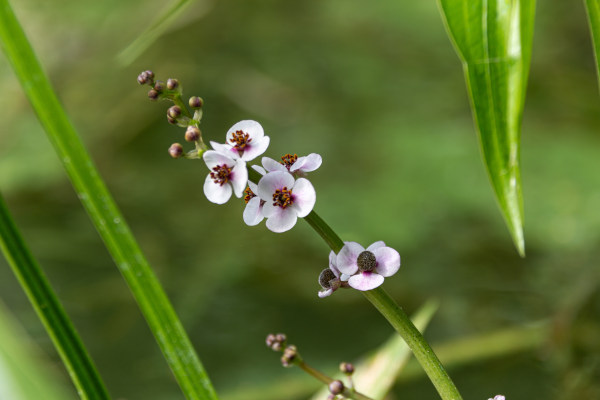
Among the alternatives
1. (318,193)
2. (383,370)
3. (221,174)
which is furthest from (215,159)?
(318,193)

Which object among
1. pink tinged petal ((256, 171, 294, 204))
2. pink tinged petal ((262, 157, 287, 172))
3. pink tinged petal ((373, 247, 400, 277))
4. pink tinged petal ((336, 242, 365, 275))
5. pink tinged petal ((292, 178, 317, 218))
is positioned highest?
pink tinged petal ((262, 157, 287, 172))

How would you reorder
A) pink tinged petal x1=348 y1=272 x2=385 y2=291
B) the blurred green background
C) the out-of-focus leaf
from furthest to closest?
the blurred green background, the out-of-focus leaf, pink tinged petal x1=348 y1=272 x2=385 y2=291

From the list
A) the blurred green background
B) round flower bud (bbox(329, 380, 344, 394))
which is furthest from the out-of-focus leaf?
the blurred green background

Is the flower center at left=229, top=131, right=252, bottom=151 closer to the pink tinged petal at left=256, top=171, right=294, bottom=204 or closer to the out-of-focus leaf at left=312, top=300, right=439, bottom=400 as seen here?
the pink tinged petal at left=256, top=171, right=294, bottom=204

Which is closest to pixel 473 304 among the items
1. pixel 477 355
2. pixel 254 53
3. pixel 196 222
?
pixel 477 355

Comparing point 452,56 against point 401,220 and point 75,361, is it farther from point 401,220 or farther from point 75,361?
point 75,361

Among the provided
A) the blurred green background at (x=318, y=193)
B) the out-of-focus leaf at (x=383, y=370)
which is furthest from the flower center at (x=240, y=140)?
the blurred green background at (x=318, y=193)
